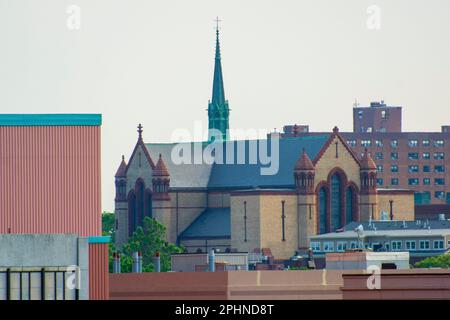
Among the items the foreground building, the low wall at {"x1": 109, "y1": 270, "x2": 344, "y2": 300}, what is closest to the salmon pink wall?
the foreground building

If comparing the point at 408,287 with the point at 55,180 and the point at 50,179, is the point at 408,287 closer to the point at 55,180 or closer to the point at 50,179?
the point at 55,180

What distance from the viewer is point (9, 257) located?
56875 millimetres

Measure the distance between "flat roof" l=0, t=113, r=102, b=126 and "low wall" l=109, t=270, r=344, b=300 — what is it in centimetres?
3082

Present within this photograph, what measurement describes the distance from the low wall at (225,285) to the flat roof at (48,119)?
101 ft

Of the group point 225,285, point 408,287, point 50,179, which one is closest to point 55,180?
point 50,179

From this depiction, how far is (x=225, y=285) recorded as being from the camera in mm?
104625

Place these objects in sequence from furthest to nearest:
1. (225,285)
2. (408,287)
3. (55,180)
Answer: (225,285)
(408,287)
(55,180)

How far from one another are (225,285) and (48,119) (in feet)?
126

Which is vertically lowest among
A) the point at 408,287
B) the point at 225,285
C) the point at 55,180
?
the point at 225,285

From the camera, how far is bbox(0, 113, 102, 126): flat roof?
67125 millimetres

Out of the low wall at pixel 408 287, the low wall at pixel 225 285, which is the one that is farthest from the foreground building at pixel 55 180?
the low wall at pixel 225 285

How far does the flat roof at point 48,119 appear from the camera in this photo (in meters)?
67.1

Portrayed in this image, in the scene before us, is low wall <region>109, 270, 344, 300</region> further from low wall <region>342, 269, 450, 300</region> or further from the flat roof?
the flat roof

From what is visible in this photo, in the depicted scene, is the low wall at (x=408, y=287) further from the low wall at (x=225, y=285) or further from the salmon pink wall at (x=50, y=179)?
the low wall at (x=225, y=285)
